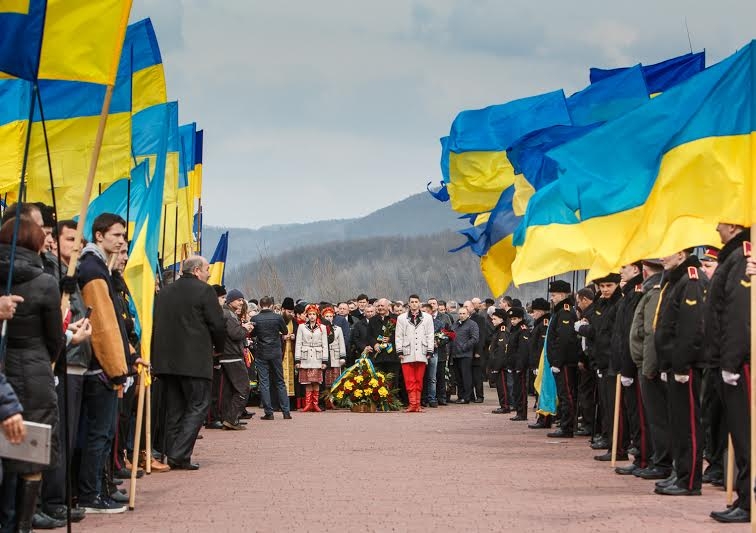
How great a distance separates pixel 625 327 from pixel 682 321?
8.55 feet

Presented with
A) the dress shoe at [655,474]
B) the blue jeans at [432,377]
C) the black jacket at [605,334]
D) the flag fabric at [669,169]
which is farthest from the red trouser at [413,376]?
the flag fabric at [669,169]

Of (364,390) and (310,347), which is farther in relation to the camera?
(364,390)

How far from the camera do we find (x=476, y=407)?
29.5m

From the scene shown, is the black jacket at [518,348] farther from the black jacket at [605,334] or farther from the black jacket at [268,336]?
the black jacket at [605,334]

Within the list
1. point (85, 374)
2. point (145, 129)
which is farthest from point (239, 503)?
point (145, 129)

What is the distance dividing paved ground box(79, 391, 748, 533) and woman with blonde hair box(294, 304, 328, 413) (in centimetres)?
658

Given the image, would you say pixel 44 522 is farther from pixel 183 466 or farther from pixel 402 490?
pixel 183 466

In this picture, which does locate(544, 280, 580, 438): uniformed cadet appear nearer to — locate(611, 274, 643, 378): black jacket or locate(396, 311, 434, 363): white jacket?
locate(611, 274, 643, 378): black jacket

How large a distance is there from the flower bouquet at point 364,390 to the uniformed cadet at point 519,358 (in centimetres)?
295

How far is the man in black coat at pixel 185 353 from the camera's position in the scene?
15250 mm

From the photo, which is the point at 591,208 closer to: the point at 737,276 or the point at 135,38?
the point at 737,276

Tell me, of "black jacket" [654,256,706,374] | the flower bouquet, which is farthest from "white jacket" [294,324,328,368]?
"black jacket" [654,256,706,374]

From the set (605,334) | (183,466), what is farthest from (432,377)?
(183,466)

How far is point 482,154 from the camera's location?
25547 millimetres
